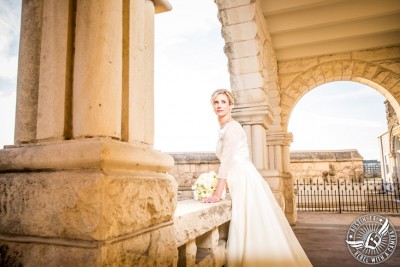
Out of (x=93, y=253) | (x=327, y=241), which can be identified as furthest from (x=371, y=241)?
(x=93, y=253)

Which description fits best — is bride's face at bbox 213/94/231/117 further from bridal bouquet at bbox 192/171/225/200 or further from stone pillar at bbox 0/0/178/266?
stone pillar at bbox 0/0/178/266

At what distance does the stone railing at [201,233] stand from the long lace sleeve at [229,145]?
0.95ft

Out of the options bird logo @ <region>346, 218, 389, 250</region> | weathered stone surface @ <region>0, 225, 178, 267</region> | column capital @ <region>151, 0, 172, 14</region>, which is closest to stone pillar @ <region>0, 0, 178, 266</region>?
weathered stone surface @ <region>0, 225, 178, 267</region>

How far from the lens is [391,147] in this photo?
48.5 ft

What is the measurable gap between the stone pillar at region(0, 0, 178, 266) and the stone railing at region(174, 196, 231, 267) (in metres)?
0.24

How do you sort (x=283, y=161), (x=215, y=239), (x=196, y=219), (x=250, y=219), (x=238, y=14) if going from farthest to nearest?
(x=283, y=161)
(x=238, y=14)
(x=250, y=219)
(x=215, y=239)
(x=196, y=219)

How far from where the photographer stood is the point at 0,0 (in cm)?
127

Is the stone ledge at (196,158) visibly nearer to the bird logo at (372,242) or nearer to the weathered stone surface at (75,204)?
the bird logo at (372,242)

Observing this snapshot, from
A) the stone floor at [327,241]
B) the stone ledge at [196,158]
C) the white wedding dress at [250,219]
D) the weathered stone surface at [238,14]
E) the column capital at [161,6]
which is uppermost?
the weathered stone surface at [238,14]

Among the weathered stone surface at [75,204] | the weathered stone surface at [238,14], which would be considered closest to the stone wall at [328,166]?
the weathered stone surface at [238,14]

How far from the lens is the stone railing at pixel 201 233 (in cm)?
153

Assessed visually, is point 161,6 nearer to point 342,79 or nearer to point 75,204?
point 75,204

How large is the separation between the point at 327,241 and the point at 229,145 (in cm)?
324

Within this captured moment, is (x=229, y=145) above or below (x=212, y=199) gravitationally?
above
